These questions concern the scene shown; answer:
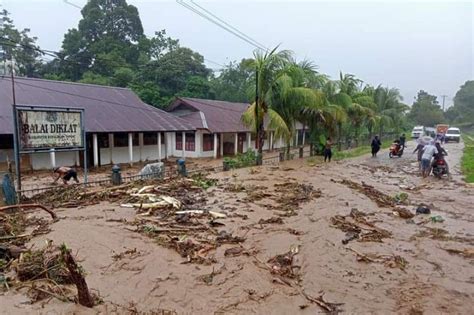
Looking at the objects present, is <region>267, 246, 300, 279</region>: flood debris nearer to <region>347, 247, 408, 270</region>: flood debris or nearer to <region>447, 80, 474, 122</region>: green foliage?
<region>347, 247, 408, 270</region>: flood debris

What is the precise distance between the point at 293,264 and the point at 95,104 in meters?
19.5

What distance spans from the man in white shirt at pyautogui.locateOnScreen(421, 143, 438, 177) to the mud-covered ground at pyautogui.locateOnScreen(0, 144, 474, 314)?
5.37 m

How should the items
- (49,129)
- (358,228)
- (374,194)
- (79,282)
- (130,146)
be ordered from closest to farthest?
(79,282)
(358,228)
(49,129)
(374,194)
(130,146)

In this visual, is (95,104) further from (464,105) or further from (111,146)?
(464,105)

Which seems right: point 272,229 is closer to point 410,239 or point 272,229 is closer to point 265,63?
point 410,239

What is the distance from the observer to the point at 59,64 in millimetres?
41781

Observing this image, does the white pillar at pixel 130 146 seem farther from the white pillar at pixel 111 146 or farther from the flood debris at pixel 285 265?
the flood debris at pixel 285 265

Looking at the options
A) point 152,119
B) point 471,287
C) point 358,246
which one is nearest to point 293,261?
point 358,246

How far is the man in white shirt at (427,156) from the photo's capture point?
15905mm

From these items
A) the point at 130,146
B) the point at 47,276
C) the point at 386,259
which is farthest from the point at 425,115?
the point at 47,276

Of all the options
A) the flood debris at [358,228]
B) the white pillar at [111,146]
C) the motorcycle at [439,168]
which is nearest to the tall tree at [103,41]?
the white pillar at [111,146]

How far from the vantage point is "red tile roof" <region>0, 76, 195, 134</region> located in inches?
777

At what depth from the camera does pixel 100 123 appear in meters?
20.5

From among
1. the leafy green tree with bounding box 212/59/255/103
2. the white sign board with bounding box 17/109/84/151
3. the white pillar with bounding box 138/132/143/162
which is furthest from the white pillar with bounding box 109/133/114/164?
the leafy green tree with bounding box 212/59/255/103
